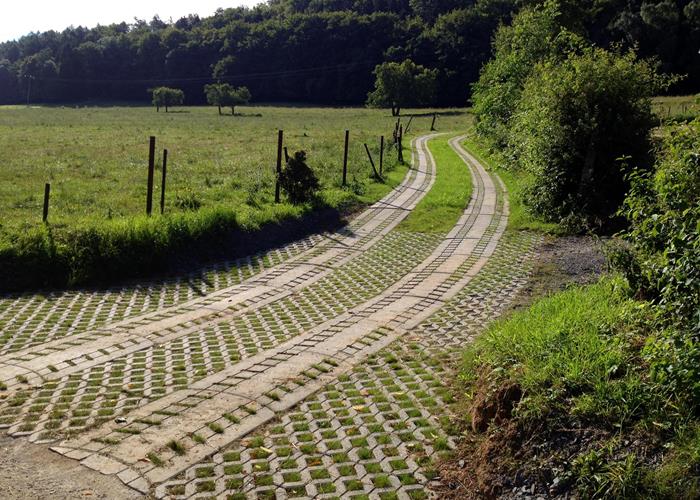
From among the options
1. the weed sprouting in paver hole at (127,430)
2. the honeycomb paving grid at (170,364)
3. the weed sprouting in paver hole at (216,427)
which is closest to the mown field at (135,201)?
the honeycomb paving grid at (170,364)

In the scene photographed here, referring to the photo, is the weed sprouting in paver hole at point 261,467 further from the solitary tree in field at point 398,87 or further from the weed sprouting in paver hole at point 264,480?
the solitary tree in field at point 398,87

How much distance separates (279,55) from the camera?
118 metres

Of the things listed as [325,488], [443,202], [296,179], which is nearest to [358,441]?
[325,488]

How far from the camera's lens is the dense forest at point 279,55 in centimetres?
9856

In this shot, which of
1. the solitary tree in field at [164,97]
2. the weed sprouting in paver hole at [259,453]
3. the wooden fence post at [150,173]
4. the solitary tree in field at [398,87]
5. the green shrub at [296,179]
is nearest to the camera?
the weed sprouting in paver hole at [259,453]

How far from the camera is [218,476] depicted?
17.7ft

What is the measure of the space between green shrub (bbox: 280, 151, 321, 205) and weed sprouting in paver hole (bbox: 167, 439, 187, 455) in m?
11.6

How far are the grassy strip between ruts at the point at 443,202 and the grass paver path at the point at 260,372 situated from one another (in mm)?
3520

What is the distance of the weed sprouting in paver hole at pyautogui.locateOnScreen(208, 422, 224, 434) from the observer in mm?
6129

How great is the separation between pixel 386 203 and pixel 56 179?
11.2 m

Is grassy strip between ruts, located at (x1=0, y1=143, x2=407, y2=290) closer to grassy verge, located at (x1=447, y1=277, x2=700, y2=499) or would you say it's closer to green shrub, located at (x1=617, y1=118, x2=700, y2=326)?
grassy verge, located at (x1=447, y1=277, x2=700, y2=499)

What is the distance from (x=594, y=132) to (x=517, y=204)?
372cm

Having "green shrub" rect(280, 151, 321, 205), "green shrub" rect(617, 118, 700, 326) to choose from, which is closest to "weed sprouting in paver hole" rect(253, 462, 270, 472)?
"green shrub" rect(617, 118, 700, 326)

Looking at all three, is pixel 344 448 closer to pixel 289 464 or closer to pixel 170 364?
pixel 289 464
